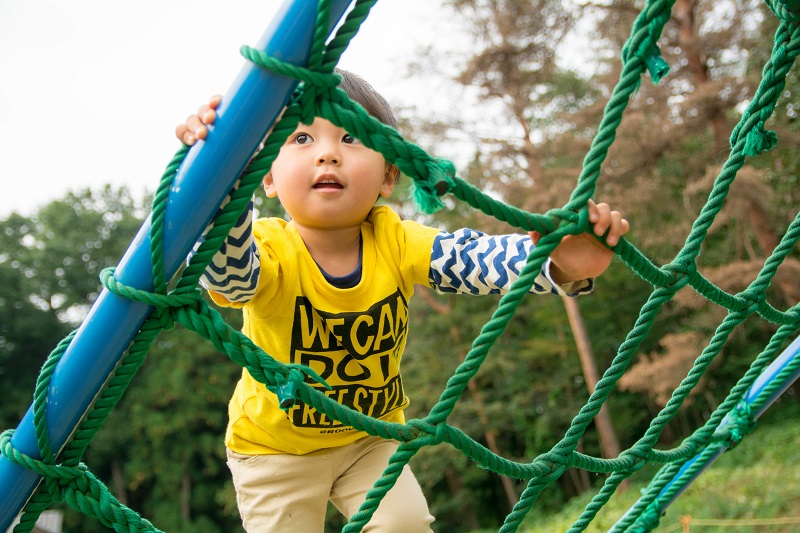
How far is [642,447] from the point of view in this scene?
1.42 meters

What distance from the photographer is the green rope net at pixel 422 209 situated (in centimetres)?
82

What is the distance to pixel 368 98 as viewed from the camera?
154 centimetres

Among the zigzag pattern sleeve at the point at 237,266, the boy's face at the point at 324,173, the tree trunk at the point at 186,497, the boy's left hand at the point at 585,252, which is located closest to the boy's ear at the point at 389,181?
the boy's face at the point at 324,173

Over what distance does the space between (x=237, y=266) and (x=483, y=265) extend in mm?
467

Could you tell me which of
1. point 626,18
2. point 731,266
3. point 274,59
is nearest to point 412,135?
point 626,18

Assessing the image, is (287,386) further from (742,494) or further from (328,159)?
(742,494)

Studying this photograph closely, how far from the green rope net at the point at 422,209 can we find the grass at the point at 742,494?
165 inches

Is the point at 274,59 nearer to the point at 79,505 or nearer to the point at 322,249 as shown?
the point at 79,505

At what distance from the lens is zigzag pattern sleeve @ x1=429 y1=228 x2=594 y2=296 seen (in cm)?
117

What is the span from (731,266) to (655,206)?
1212 mm

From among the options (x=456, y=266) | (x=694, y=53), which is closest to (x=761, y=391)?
(x=456, y=266)

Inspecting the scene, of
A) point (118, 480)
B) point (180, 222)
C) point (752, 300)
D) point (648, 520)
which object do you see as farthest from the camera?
point (118, 480)

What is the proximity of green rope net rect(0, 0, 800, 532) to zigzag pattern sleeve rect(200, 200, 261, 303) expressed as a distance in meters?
0.21

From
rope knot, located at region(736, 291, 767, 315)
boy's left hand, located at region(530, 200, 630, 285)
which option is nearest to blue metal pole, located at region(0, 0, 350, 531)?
boy's left hand, located at region(530, 200, 630, 285)
